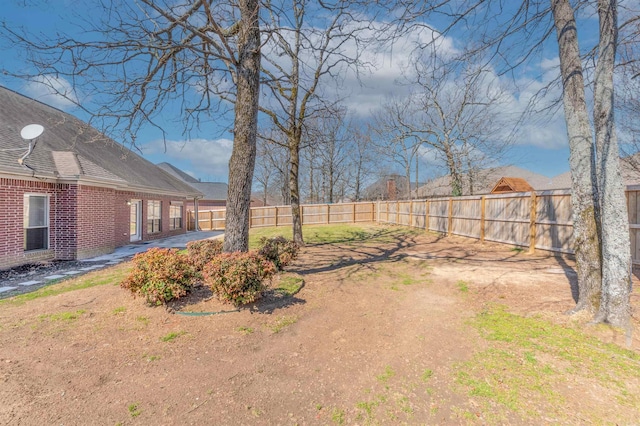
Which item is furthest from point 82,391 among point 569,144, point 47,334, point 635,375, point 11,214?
point 11,214

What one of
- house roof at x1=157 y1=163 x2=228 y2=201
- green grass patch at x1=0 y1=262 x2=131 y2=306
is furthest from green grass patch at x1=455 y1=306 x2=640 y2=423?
house roof at x1=157 y1=163 x2=228 y2=201

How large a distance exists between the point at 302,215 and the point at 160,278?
18516 millimetres

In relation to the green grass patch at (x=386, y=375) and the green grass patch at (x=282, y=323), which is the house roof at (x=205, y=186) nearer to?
the green grass patch at (x=282, y=323)

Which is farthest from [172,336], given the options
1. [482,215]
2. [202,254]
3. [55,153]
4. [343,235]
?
[343,235]

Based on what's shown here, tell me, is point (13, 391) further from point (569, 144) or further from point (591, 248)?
point (569, 144)

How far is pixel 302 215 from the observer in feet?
74.8

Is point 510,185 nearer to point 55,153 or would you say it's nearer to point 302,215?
point 302,215

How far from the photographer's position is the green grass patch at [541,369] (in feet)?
8.45

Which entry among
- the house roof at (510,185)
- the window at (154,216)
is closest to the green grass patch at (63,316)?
the window at (154,216)

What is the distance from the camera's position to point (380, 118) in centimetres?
2502

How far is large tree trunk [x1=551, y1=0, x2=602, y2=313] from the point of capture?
4.05 metres

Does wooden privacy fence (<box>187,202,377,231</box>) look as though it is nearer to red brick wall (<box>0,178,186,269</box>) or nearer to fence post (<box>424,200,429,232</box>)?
fence post (<box>424,200,429,232</box>)

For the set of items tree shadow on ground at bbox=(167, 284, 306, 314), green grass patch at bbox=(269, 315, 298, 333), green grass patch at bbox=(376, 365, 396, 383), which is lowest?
green grass patch at bbox=(376, 365, 396, 383)

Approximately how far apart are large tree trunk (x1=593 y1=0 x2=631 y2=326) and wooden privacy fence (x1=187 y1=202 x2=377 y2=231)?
1902cm
